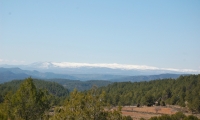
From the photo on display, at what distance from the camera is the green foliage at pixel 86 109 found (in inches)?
607

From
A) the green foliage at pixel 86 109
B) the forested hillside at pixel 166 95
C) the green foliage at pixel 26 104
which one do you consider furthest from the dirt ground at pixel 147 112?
the green foliage at pixel 86 109

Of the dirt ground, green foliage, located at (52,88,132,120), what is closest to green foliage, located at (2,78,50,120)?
green foliage, located at (52,88,132,120)

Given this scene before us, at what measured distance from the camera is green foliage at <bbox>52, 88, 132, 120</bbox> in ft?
50.6

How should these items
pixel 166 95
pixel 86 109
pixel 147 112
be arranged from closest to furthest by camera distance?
pixel 86 109 → pixel 147 112 → pixel 166 95

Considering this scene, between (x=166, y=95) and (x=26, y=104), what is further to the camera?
(x=166, y=95)

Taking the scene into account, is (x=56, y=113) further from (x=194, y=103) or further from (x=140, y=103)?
(x=140, y=103)

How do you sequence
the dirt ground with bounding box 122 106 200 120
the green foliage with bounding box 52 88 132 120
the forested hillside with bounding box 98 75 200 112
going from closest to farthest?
the green foliage with bounding box 52 88 132 120 < the dirt ground with bounding box 122 106 200 120 < the forested hillside with bounding box 98 75 200 112

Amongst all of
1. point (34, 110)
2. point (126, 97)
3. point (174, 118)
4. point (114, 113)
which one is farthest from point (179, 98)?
point (114, 113)

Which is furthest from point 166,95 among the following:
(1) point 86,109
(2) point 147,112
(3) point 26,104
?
(1) point 86,109

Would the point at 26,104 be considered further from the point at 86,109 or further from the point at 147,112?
the point at 147,112

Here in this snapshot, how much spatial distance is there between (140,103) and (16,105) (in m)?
Result: 89.7

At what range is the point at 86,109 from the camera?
1550 centimetres

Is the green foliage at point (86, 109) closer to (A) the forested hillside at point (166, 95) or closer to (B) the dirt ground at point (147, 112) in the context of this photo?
(B) the dirt ground at point (147, 112)

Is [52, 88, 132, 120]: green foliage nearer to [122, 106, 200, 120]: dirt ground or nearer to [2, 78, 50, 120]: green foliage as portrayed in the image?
[2, 78, 50, 120]: green foliage
